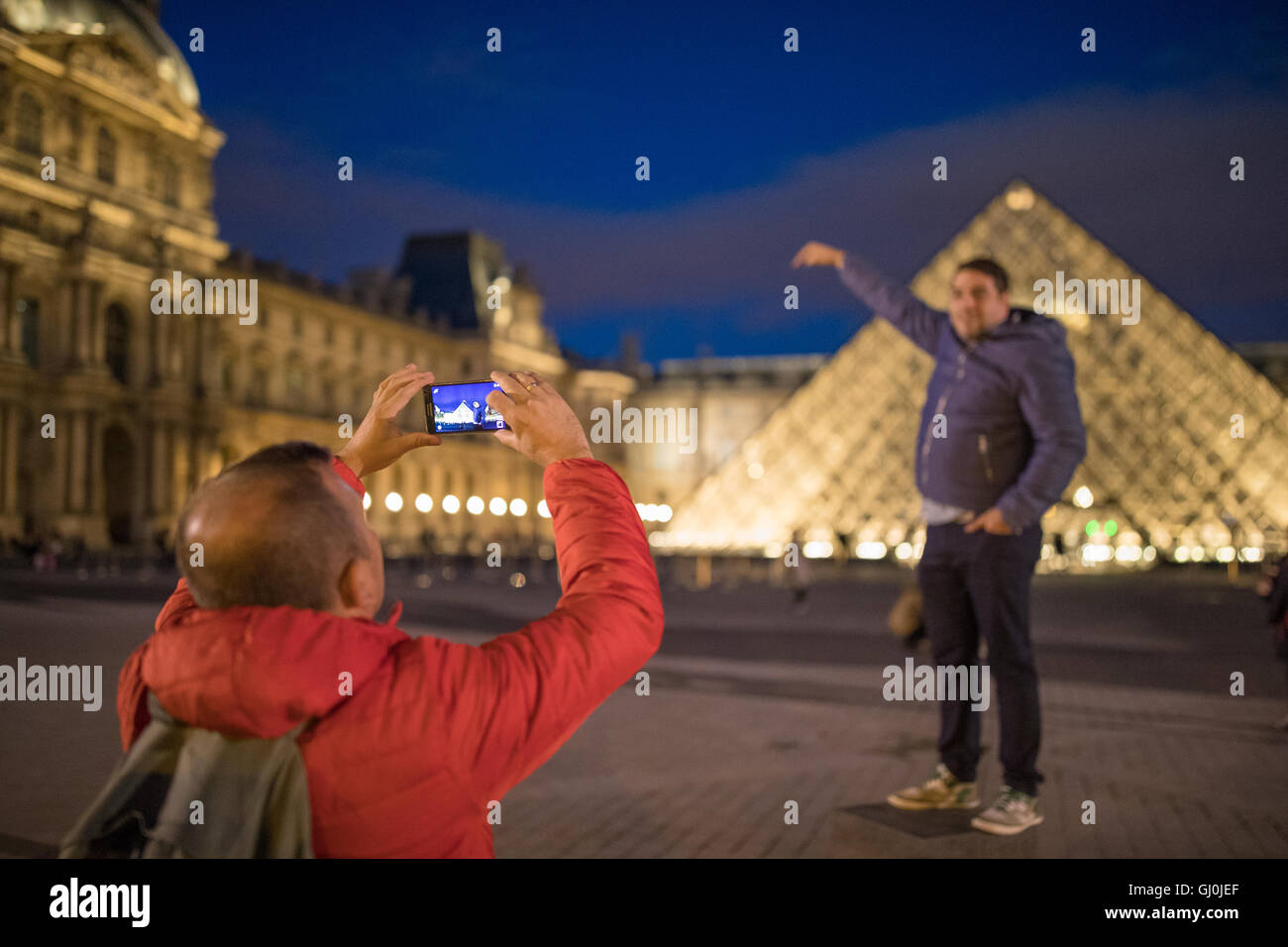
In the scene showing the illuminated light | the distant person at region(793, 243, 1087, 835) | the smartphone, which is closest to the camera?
the smartphone

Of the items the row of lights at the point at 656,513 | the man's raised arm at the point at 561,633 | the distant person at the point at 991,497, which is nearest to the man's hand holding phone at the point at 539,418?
the man's raised arm at the point at 561,633

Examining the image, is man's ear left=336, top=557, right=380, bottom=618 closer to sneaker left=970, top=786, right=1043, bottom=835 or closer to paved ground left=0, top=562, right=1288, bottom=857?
paved ground left=0, top=562, right=1288, bottom=857

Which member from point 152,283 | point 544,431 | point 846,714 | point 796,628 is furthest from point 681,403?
point 544,431

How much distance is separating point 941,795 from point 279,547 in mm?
2726

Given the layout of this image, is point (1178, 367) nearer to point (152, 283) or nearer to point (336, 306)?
point (152, 283)

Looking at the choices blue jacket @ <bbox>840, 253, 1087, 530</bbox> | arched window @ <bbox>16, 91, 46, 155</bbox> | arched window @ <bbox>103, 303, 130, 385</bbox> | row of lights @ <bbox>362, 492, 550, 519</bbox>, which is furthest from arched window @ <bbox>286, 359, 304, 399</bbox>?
blue jacket @ <bbox>840, 253, 1087, 530</bbox>

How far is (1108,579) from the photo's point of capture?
2367cm

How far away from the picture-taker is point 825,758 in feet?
14.1

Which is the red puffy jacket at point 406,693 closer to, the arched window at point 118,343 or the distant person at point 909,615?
the distant person at point 909,615

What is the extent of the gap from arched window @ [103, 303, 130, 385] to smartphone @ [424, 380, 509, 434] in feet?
113

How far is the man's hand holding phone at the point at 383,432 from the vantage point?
1.64 metres

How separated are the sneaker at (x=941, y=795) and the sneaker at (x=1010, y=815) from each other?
173 mm

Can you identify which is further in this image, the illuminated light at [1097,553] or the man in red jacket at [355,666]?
the illuminated light at [1097,553]

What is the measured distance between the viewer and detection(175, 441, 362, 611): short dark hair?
1152 millimetres
